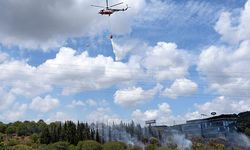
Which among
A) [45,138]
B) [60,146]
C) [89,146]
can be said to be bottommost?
[89,146]

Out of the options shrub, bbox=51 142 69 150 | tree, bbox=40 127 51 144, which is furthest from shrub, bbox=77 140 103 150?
tree, bbox=40 127 51 144

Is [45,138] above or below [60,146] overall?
above

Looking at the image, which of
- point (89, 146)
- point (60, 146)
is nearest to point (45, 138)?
point (60, 146)

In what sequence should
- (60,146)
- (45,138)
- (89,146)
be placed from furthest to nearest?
(45,138)
(60,146)
(89,146)

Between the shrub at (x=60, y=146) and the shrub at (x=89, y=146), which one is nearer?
the shrub at (x=89, y=146)

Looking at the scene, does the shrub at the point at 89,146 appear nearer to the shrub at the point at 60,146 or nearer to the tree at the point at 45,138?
the shrub at the point at 60,146

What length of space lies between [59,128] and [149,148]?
4880 cm

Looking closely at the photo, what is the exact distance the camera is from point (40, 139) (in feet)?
628

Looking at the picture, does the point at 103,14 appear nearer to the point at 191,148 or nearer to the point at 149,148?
the point at 149,148

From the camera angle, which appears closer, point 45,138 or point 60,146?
point 60,146

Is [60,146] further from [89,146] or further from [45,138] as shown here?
[45,138]

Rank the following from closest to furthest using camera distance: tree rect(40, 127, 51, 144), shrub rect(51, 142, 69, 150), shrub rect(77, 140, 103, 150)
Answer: shrub rect(77, 140, 103, 150)
shrub rect(51, 142, 69, 150)
tree rect(40, 127, 51, 144)

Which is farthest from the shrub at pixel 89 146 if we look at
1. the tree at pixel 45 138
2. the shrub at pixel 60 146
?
the tree at pixel 45 138

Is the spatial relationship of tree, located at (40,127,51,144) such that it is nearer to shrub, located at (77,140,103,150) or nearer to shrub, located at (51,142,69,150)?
shrub, located at (51,142,69,150)
